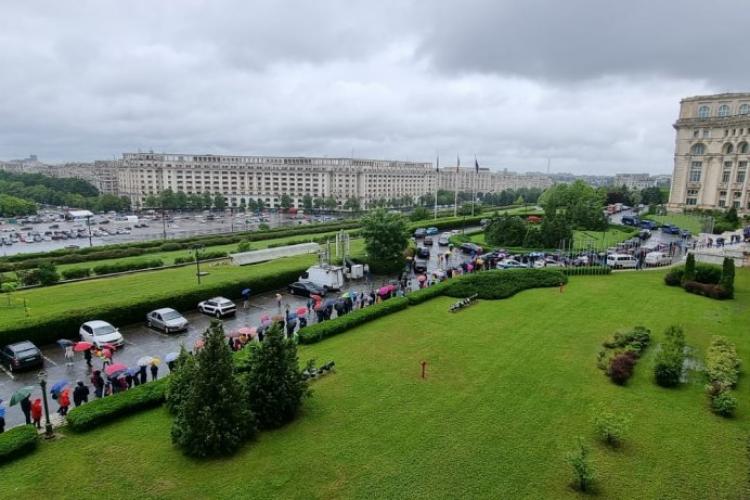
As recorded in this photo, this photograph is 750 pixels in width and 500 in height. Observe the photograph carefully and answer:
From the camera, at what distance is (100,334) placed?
20.8m

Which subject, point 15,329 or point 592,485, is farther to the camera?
point 15,329

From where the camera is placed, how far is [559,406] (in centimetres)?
1474

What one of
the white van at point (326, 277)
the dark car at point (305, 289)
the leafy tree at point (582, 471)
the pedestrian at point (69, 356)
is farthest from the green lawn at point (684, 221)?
the pedestrian at point (69, 356)

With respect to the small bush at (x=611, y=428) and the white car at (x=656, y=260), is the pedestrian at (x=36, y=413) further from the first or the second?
the white car at (x=656, y=260)

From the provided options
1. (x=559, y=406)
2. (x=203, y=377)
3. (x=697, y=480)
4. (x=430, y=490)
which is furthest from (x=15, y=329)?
(x=697, y=480)

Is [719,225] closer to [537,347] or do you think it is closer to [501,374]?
[537,347]

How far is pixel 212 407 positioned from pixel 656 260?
37.2m

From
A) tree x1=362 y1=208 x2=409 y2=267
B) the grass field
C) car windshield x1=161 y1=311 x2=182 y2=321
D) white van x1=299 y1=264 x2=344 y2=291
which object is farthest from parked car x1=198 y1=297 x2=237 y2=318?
tree x1=362 y1=208 x2=409 y2=267

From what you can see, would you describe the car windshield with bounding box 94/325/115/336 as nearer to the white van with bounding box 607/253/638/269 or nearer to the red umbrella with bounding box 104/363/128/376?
the red umbrella with bounding box 104/363/128/376

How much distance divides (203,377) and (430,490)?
619cm

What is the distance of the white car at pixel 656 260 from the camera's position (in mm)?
37438

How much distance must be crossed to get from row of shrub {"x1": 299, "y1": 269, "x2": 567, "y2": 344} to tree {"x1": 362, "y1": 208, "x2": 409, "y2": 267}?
7.64 meters

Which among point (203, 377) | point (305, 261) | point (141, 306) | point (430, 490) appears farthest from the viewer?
point (305, 261)

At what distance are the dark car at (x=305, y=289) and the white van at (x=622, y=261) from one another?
2255cm
